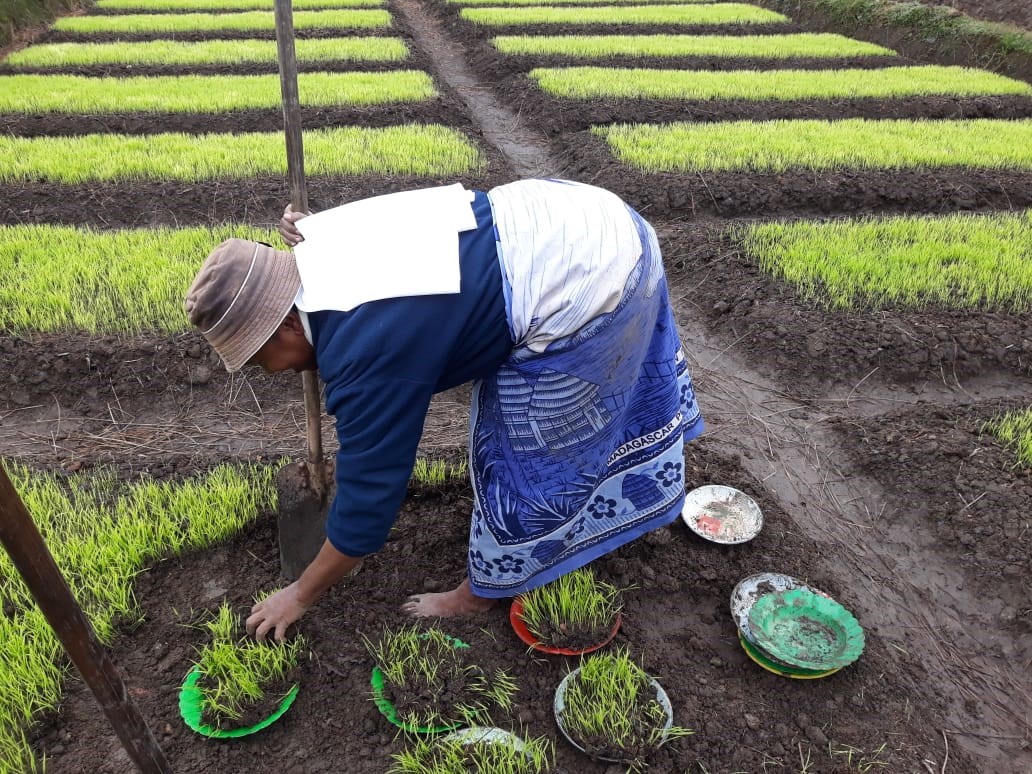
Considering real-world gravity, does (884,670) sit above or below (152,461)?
below

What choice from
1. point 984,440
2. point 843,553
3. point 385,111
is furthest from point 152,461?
point 385,111

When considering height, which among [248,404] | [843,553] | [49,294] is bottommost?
[843,553]

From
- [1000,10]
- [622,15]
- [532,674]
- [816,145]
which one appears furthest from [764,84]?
[532,674]

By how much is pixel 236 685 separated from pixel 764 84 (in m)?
8.01

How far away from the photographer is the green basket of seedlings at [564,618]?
2.10 meters

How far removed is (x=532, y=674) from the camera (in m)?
2.07

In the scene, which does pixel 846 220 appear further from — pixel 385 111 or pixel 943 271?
pixel 385 111

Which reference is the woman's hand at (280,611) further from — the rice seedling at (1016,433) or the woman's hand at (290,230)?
the rice seedling at (1016,433)

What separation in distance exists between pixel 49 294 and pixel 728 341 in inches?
140

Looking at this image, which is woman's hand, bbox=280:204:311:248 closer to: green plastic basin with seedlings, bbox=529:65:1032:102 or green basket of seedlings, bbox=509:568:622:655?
green basket of seedlings, bbox=509:568:622:655

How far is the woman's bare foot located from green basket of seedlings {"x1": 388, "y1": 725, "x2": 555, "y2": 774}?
40cm

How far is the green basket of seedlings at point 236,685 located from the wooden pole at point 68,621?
17.7 inches

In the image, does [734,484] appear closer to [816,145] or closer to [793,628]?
[793,628]

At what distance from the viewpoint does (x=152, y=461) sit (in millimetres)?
2914
